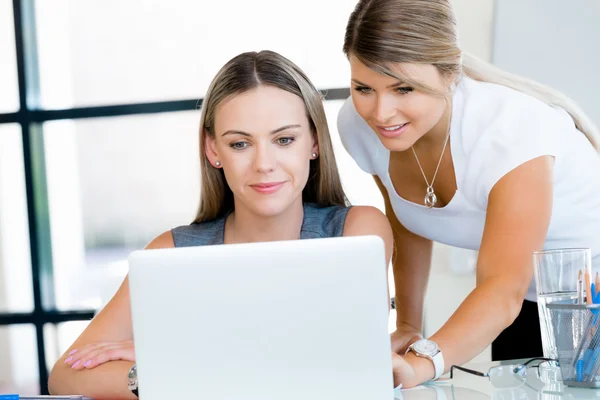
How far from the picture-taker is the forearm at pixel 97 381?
1310 millimetres

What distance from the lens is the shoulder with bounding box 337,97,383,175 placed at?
1917 millimetres

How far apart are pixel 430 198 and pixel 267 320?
3.29 ft

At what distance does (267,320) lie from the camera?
2.96ft

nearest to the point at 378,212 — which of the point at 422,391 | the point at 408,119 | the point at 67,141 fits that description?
the point at 408,119

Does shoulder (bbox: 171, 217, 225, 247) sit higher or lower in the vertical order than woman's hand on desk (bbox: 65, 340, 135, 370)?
higher

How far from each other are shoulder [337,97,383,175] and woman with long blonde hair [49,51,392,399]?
0.41ft

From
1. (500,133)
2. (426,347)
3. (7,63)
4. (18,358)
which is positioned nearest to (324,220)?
(500,133)

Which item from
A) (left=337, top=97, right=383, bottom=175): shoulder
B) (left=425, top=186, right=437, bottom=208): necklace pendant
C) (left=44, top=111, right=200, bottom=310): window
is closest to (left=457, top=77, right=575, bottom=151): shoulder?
(left=425, top=186, right=437, bottom=208): necklace pendant

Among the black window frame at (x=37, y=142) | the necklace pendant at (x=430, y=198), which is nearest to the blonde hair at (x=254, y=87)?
the necklace pendant at (x=430, y=198)

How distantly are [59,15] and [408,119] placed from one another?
276cm

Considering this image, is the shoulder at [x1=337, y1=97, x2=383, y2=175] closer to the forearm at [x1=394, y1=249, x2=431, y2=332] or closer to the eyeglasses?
the forearm at [x1=394, y1=249, x2=431, y2=332]

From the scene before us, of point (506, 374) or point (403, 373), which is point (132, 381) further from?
point (506, 374)

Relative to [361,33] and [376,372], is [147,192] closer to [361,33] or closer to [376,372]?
[361,33]

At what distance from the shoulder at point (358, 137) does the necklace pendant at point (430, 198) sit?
18 cm
